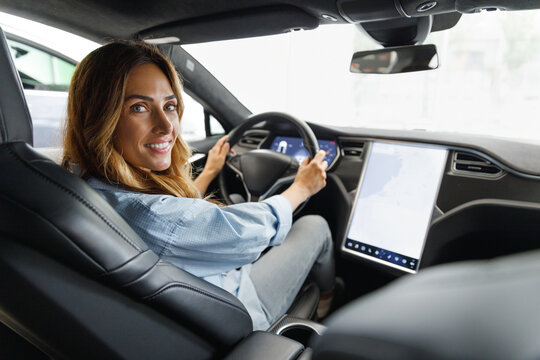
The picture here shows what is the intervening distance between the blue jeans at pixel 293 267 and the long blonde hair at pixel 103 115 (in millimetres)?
455

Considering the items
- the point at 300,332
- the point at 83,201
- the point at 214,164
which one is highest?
the point at 83,201

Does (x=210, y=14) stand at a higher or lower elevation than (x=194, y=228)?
higher

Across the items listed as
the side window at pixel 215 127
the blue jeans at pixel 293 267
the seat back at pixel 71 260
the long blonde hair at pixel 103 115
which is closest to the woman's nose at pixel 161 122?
the long blonde hair at pixel 103 115

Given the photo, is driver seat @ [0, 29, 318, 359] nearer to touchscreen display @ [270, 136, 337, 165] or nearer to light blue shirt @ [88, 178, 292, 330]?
light blue shirt @ [88, 178, 292, 330]

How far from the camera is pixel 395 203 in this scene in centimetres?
172

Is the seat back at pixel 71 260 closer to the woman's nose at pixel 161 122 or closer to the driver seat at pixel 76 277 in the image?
the driver seat at pixel 76 277

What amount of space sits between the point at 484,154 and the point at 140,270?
1.41 meters

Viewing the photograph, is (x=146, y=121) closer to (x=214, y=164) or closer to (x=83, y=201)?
(x=83, y=201)

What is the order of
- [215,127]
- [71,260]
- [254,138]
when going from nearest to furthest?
[71,260] → [254,138] → [215,127]

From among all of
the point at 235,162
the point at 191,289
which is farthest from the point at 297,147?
the point at 191,289

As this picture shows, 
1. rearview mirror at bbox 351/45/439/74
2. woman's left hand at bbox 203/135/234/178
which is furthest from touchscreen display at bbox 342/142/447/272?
woman's left hand at bbox 203/135/234/178

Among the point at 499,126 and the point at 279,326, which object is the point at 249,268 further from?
the point at 499,126

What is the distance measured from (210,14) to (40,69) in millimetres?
1039

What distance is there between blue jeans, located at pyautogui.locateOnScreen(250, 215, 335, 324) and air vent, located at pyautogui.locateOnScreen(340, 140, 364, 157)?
0.44m
